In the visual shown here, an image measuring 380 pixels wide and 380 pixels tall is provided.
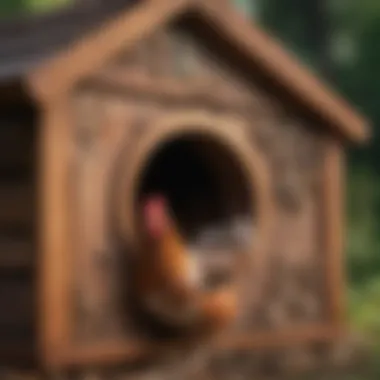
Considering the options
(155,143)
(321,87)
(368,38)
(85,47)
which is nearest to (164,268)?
(155,143)

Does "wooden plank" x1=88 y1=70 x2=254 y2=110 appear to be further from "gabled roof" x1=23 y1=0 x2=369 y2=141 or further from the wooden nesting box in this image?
"gabled roof" x1=23 y1=0 x2=369 y2=141

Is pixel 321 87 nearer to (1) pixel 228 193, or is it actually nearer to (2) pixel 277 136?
(2) pixel 277 136

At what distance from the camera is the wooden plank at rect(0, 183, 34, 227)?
432 centimetres

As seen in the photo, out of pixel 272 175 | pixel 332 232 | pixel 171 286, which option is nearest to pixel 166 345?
pixel 171 286

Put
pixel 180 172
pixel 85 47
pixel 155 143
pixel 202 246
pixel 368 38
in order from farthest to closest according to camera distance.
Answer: pixel 368 38, pixel 180 172, pixel 202 246, pixel 155 143, pixel 85 47

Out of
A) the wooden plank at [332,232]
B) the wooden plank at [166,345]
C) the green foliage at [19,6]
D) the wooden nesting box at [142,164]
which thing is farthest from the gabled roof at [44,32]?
the green foliage at [19,6]

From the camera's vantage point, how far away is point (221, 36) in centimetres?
496

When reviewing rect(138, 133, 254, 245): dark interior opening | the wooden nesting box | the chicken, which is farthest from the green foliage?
the chicken

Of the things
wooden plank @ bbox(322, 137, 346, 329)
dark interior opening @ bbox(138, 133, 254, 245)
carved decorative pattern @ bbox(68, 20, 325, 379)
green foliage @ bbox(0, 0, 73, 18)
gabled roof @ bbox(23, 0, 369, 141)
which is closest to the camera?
gabled roof @ bbox(23, 0, 369, 141)

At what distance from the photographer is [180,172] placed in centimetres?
615

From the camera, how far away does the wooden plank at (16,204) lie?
4316 millimetres

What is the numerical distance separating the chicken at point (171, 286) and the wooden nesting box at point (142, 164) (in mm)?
92

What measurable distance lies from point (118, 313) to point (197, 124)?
900 millimetres

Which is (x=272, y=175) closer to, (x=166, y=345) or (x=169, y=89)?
(x=169, y=89)
